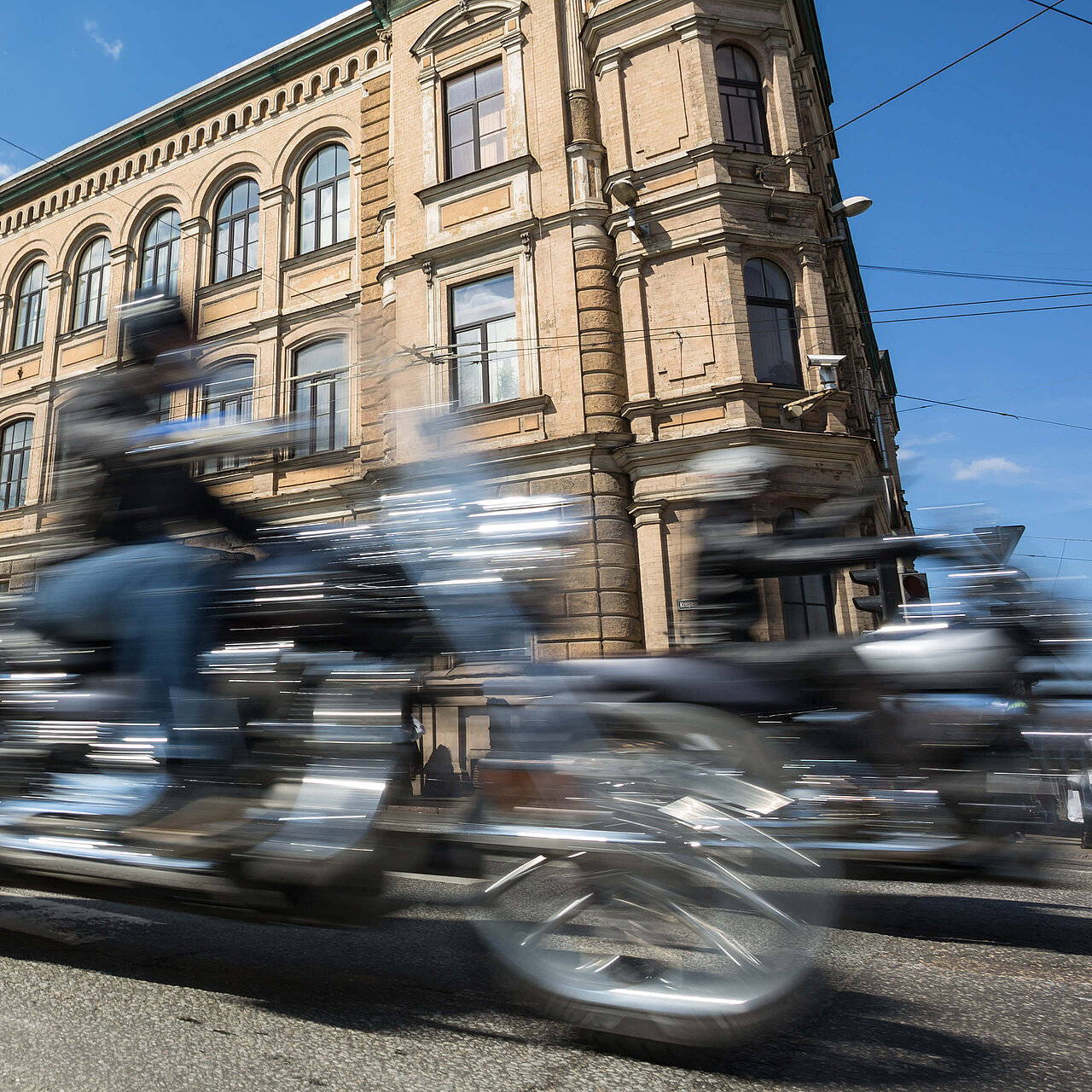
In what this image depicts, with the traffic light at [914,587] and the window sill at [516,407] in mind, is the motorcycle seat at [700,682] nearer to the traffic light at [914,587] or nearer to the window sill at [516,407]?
the traffic light at [914,587]

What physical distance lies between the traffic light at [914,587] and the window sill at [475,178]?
1184 centimetres

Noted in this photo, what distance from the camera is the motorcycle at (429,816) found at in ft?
7.55

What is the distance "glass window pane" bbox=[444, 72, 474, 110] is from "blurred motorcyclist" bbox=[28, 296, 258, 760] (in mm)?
13737

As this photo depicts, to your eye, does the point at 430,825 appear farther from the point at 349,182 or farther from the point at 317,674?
the point at 349,182

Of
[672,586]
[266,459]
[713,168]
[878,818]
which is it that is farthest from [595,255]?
[878,818]

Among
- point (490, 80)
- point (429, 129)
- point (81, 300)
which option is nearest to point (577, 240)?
point (490, 80)

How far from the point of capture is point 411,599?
9.01 feet

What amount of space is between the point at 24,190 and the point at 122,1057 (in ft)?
85.0

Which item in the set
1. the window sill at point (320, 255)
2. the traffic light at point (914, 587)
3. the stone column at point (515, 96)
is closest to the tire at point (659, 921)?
the traffic light at point (914, 587)

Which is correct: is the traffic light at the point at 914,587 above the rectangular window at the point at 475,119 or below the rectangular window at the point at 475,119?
below

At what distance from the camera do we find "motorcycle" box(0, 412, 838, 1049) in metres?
2.30

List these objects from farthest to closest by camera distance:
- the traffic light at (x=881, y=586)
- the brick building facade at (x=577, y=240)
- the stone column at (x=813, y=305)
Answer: the stone column at (x=813, y=305)
the brick building facade at (x=577, y=240)
the traffic light at (x=881, y=586)

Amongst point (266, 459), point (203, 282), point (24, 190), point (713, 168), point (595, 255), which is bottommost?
point (266, 459)

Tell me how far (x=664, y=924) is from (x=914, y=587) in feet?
9.34
